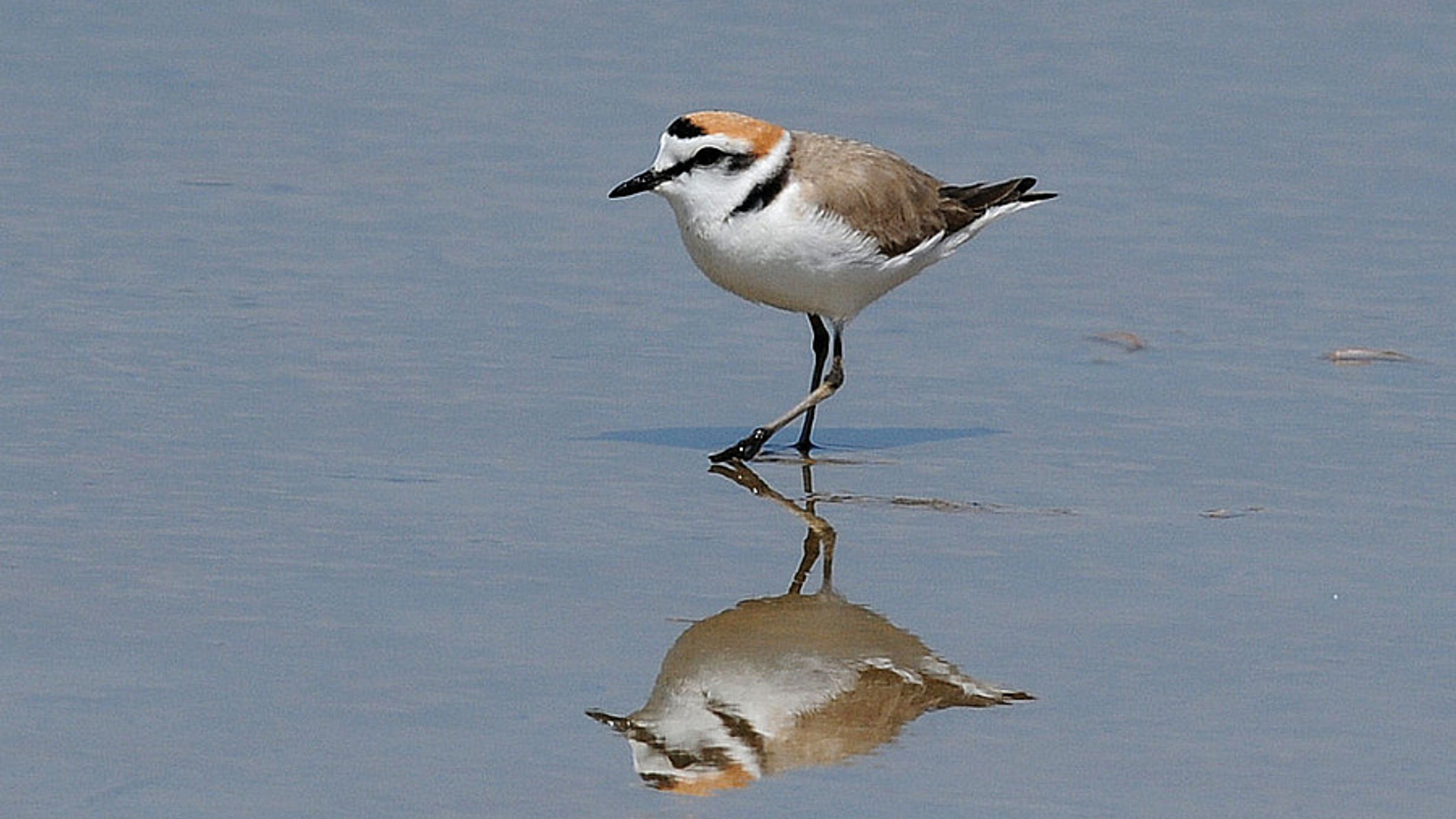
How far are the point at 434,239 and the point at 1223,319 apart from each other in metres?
2.66

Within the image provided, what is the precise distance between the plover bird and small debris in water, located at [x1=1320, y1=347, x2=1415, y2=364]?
49.2 inches

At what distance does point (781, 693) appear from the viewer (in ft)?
17.3

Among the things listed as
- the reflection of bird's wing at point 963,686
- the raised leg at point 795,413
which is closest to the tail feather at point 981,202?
the raised leg at point 795,413

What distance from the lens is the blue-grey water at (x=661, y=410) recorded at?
4.97m

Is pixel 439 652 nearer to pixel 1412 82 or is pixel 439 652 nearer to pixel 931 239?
pixel 931 239

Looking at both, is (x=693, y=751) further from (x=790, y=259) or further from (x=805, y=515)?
(x=790, y=259)

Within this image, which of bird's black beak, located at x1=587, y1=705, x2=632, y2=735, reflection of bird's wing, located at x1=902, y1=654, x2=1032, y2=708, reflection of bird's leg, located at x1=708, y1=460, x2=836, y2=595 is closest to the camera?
bird's black beak, located at x1=587, y1=705, x2=632, y2=735

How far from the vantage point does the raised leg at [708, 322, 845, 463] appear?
7230 millimetres

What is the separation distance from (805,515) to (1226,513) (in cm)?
106

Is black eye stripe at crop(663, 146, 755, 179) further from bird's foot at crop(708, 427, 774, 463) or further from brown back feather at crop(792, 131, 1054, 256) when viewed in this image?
bird's foot at crop(708, 427, 774, 463)

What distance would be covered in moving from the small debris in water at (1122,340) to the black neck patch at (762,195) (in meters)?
1.45

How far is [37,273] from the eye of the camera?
8.30 meters

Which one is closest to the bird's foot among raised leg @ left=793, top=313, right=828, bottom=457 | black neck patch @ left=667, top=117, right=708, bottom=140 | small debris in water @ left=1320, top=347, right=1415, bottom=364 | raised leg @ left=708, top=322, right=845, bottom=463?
raised leg @ left=708, top=322, right=845, bottom=463

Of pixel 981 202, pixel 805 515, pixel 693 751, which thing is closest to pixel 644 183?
pixel 805 515
